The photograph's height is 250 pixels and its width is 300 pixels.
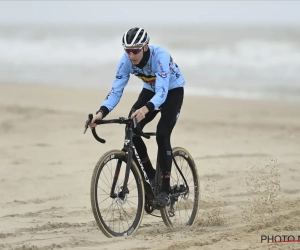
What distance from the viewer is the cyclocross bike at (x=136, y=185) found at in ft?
21.6

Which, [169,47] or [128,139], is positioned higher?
[169,47]

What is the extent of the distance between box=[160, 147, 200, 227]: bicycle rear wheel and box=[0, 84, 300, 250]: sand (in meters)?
0.20

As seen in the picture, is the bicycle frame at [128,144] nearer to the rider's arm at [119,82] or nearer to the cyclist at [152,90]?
the cyclist at [152,90]

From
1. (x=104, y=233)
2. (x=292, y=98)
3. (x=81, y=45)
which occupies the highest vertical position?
(x=81, y=45)

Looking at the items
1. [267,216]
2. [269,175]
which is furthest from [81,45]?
[267,216]

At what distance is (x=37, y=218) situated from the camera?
798 centimetres

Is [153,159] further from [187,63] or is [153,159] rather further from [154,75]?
[187,63]

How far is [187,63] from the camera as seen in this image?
1154 inches

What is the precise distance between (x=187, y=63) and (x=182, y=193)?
71.8ft

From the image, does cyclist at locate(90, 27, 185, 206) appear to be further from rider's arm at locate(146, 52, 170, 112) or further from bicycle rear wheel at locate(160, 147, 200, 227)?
bicycle rear wheel at locate(160, 147, 200, 227)

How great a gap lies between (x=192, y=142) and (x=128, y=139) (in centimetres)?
667

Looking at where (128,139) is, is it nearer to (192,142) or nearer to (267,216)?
(267,216)

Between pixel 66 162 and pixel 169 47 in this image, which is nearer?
pixel 66 162

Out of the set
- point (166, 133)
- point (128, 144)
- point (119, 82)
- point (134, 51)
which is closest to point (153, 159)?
point (166, 133)
